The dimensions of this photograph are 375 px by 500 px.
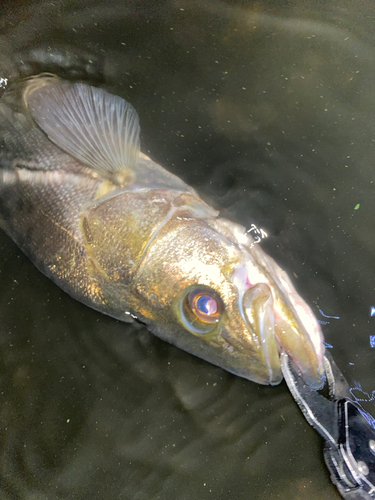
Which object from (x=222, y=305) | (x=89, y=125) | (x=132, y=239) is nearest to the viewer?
(x=222, y=305)

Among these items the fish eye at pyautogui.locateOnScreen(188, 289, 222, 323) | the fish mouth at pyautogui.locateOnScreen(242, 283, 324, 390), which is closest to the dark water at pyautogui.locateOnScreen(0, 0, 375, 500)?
the fish mouth at pyautogui.locateOnScreen(242, 283, 324, 390)

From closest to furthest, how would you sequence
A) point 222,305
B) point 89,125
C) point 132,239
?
1. point 222,305
2. point 132,239
3. point 89,125

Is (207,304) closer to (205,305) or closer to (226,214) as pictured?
(205,305)

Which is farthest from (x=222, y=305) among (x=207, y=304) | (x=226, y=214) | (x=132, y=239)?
(x=226, y=214)

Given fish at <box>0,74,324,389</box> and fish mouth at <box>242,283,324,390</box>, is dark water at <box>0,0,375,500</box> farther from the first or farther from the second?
fish mouth at <box>242,283,324,390</box>

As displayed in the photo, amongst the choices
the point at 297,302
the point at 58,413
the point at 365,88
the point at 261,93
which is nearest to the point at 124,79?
the point at 261,93
